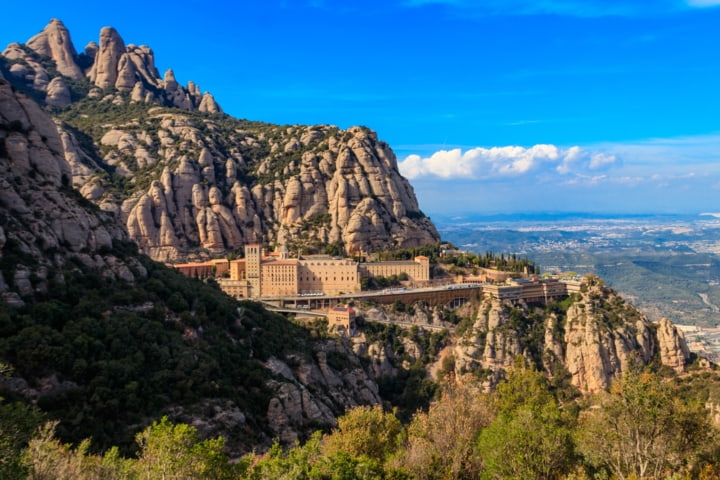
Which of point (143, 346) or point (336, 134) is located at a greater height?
point (336, 134)

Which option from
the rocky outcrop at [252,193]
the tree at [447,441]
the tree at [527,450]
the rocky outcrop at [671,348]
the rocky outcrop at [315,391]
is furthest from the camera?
the rocky outcrop at [252,193]

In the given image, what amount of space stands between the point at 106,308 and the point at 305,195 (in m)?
80.1

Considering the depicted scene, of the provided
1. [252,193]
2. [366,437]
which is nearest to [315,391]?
[366,437]

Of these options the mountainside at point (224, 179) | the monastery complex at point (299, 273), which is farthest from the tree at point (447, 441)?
the mountainside at point (224, 179)

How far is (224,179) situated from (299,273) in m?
41.2

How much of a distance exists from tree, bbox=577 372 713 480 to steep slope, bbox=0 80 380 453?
21.7m

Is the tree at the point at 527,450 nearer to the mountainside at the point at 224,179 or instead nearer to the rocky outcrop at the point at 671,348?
the rocky outcrop at the point at 671,348

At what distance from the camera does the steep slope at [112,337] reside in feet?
119

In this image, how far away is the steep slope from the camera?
3612cm

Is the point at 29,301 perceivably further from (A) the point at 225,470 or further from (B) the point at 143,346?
(A) the point at 225,470

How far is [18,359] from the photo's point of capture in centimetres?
3509

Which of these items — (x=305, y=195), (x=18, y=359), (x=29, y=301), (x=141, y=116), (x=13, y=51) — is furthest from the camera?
(x=13, y=51)

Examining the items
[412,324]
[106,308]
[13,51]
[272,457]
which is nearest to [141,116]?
[13,51]

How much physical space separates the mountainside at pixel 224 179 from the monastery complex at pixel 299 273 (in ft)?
45.3
